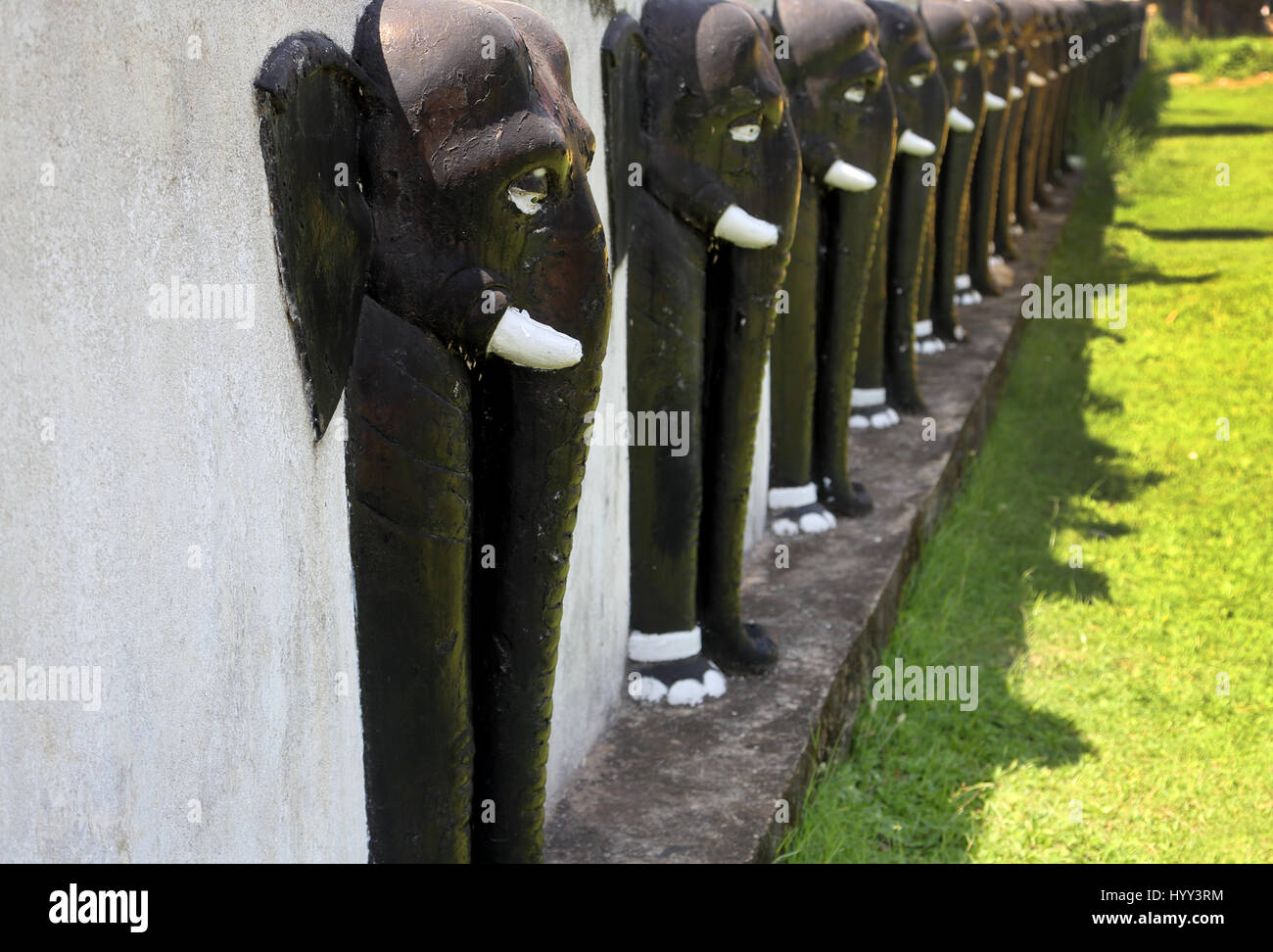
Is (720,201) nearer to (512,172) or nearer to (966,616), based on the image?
(512,172)

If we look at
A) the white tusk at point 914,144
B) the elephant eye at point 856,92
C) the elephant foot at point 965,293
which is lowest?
the elephant foot at point 965,293

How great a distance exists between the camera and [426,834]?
211cm

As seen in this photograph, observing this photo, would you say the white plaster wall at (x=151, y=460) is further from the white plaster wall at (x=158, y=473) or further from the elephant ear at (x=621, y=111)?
the elephant ear at (x=621, y=111)

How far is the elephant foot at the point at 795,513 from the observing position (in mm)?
4590

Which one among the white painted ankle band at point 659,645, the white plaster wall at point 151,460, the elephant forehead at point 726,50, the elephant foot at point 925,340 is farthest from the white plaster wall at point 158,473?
the elephant foot at point 925,340

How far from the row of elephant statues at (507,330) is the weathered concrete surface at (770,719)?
14 centimetres

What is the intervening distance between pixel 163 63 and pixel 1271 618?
13.4ft

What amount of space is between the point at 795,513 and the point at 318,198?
3007 mm

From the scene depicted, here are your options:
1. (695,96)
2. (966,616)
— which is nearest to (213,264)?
(695,96)

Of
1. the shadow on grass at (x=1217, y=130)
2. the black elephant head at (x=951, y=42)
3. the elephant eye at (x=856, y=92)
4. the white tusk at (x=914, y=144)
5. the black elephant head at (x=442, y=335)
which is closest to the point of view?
the black elephant head at (x=442, y=335)

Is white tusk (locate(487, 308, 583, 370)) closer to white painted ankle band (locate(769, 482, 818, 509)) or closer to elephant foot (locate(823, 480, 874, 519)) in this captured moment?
white painted ankle band (locate(769, 482, 818, 509))

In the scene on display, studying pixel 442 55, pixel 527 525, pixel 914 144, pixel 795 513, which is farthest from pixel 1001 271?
pixel 442 55

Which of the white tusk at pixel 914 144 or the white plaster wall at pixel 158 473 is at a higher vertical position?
the white tusk at pixel 914 144

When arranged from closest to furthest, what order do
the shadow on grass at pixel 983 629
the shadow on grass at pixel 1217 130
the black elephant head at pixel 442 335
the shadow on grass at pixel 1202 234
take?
the black elephant head at pixel 442 335, the shadow on grass at pixel 983 629, the shadow on grass at pixel 1202 234, the shadow on grass at pixel 1217 130
